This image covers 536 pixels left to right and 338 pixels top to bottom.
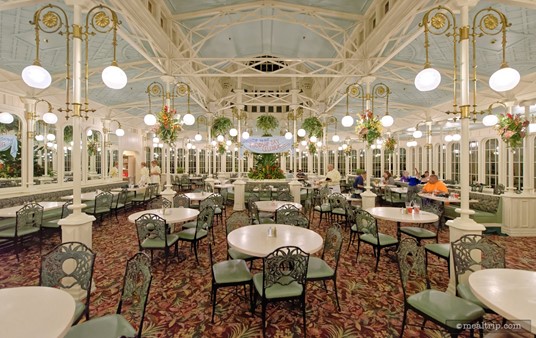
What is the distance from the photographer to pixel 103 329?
77.7 inches

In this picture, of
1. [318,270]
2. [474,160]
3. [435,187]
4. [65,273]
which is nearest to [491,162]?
[474,160]

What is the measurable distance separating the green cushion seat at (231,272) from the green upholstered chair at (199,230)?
Answer: 1415mm

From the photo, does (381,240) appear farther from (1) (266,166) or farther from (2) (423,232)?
(1) (266,166)

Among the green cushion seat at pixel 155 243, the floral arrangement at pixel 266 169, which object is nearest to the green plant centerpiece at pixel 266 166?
the floral arrangement at pixel 266 169

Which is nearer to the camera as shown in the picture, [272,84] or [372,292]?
[372,292]

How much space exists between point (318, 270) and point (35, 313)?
103 inches

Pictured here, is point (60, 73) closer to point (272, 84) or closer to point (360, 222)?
point (360, 222)

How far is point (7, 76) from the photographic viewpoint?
683 cm

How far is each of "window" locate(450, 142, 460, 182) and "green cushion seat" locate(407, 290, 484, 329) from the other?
50.4 feet

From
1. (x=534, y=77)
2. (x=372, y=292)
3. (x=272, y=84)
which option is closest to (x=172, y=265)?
(x=372, y=292)

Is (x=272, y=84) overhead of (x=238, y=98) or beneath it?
overhead

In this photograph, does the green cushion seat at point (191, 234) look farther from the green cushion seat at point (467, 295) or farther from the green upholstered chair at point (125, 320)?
the green cushion seat at point (467, 295)

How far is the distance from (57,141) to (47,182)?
1425 millimetres

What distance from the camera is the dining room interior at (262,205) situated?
2.57 metres
